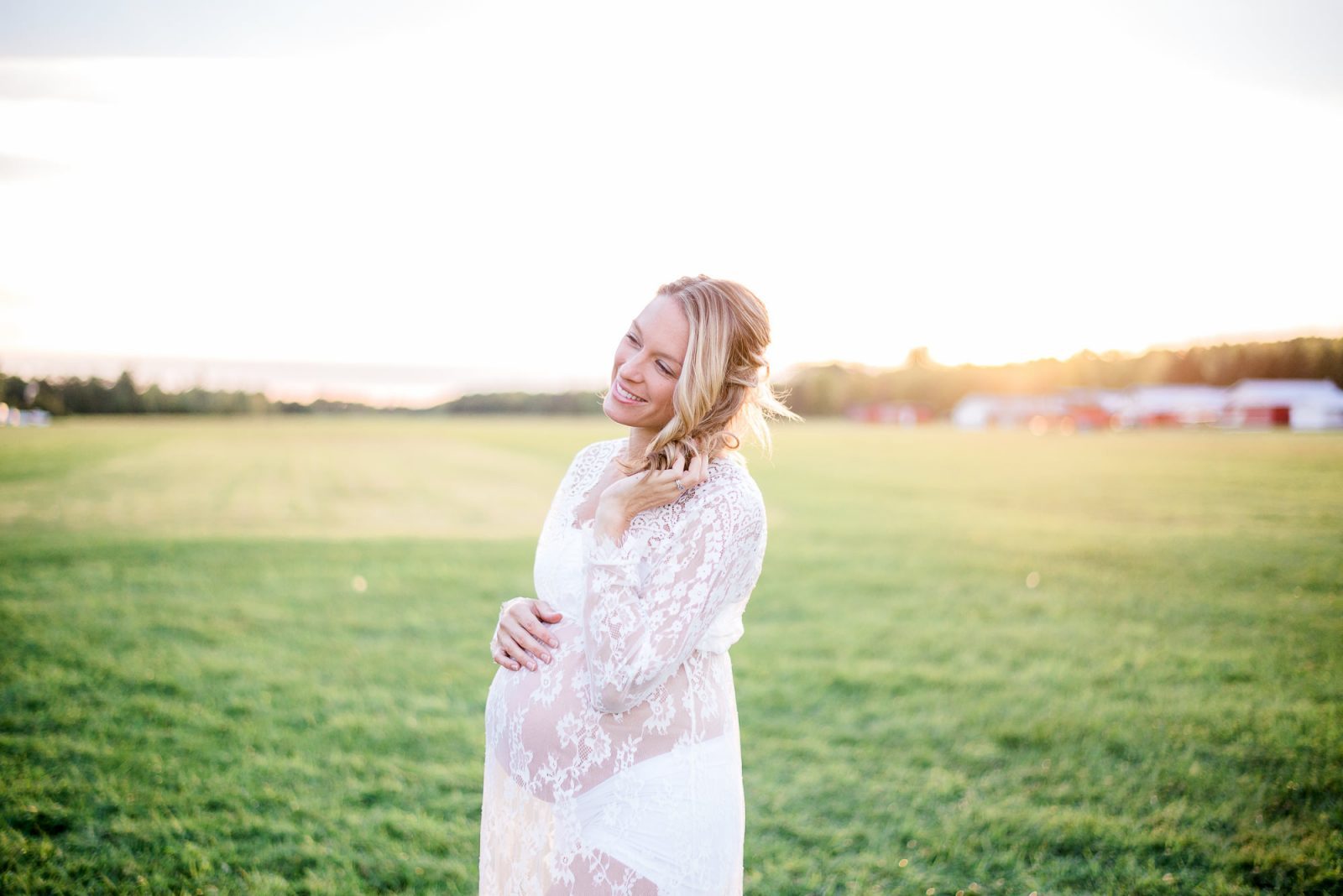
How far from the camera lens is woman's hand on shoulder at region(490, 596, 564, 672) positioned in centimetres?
229

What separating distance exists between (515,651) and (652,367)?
0.97 meters

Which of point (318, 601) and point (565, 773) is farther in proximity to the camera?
point (318, 601)

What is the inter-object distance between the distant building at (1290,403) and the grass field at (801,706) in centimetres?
1831

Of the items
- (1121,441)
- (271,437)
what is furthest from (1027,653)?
(271,437)

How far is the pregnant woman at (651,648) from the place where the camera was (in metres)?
1.95

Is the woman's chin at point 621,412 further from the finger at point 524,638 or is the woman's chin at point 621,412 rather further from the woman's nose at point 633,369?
the finger at point 524,638

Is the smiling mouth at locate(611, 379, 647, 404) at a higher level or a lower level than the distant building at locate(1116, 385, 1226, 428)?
lower

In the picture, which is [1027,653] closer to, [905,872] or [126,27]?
[905,872]

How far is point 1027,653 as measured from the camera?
24.5 feet

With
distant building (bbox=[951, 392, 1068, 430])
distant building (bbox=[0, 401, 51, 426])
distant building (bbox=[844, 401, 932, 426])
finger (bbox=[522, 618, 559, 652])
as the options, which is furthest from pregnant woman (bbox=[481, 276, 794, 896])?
distant building (bbox=[844, 401, 932, 426])

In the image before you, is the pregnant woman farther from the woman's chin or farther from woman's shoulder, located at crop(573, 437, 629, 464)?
woman's shoulder, located at crop(573, 437, 629, 464)

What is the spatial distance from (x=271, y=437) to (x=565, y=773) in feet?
174

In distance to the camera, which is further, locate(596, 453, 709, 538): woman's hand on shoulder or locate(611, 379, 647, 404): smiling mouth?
locate(611, 379, 647, 404): smiling mouth

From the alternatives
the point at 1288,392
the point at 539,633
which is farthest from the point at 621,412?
the point at 1288,392
